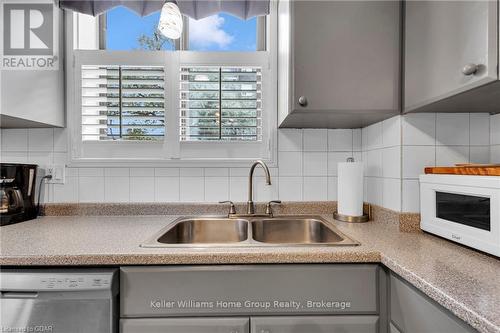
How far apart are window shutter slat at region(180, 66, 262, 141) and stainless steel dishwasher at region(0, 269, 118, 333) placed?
95 cm

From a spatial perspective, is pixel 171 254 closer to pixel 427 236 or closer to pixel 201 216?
pixel 201 216

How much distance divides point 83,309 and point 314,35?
4.50 feet

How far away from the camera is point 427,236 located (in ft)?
3.78

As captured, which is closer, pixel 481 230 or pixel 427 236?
pixel 481 230

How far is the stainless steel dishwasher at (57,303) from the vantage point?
0.91 meters

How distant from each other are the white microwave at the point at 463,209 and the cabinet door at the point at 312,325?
17.2 inches

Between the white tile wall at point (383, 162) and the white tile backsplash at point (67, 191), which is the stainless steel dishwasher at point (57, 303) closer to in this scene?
the white tile backsplash at point (67, 191)

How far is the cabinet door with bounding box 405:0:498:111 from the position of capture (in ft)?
2.52

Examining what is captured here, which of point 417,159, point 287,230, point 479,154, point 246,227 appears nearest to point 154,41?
point 246,227

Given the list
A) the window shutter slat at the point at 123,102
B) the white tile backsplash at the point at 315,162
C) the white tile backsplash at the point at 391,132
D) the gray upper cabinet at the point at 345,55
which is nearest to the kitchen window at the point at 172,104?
the window shutter slat at the point at 123,102

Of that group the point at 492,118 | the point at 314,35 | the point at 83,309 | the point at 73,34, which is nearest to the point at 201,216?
the point at 83,309

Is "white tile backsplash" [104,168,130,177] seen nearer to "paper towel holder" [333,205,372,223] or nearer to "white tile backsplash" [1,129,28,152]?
"white tile backsplash" [1,129,28,152]

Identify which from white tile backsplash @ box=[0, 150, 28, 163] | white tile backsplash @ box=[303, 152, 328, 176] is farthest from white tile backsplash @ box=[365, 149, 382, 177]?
white tile backsplash @ box=[0, 150, 28, 163]

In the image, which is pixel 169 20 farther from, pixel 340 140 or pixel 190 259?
pixel 340 140
